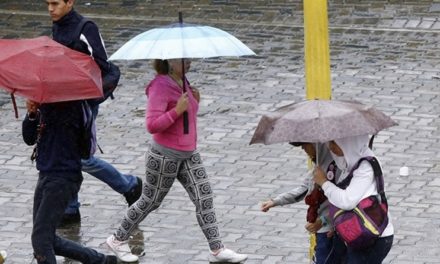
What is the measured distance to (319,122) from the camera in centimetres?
726

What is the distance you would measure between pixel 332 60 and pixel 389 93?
55.4 inches

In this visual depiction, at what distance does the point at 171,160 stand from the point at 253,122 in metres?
3.57

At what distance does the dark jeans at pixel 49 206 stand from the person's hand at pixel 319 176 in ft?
5.98

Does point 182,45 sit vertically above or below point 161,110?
above

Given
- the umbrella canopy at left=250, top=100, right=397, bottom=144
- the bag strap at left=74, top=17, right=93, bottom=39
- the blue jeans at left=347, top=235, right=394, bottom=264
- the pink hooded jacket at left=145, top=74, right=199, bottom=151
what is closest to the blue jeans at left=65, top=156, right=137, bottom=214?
the pink hooded jacket at left=145, top=74, right=199, bottom=151

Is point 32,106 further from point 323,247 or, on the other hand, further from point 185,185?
point 323,247

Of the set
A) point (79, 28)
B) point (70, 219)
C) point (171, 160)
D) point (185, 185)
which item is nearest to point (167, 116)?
point (171, 160)

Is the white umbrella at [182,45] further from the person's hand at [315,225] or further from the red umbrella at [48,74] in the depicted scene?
the person's hand at [315,225]

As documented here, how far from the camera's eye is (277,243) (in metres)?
9.82

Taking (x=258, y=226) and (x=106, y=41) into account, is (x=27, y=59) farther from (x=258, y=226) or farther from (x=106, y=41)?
(x=106, y=41)

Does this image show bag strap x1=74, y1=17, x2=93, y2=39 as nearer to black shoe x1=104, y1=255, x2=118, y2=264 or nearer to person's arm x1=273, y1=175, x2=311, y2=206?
black shoe x1=104, y1=255, x2=118, y2=264

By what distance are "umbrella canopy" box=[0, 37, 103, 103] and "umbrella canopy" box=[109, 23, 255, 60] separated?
1.13ft

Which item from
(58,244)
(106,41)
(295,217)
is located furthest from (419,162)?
(106,41)

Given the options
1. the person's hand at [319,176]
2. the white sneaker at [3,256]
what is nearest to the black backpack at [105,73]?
the white sneaker at [3,256]
